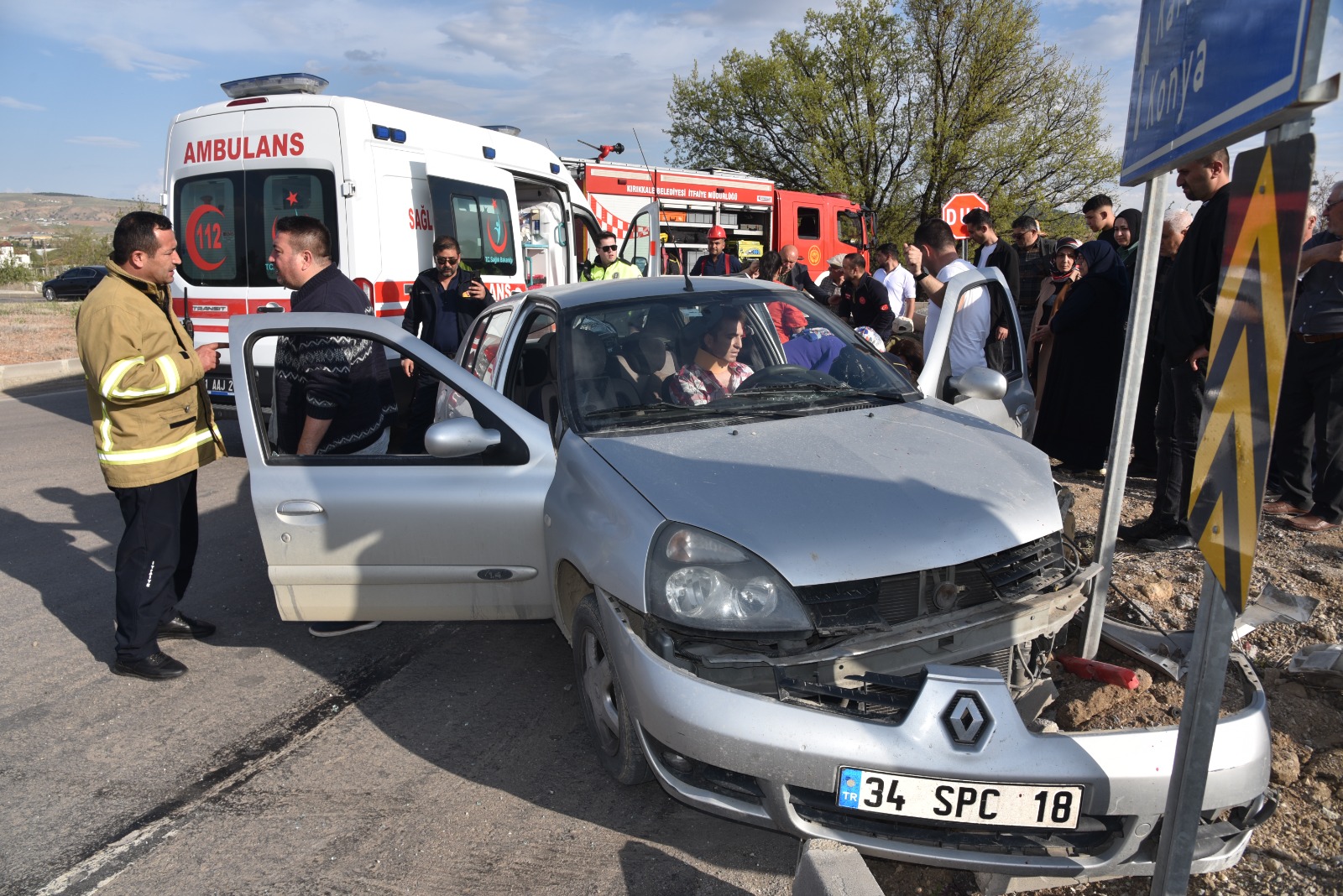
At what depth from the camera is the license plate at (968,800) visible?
212cm

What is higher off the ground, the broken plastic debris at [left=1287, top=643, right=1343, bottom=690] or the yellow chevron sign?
the yellow chevron sign

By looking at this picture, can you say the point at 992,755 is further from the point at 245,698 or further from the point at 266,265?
the point at 266,265

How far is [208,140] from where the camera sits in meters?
7.54

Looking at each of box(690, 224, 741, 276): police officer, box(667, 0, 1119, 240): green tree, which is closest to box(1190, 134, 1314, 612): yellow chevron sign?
box(690, 224, 741, 276): police officer

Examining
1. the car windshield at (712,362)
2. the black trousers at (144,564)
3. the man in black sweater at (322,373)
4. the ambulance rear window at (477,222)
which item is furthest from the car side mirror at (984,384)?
the ambulance rear window at (477,222)

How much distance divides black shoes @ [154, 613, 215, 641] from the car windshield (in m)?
2.19

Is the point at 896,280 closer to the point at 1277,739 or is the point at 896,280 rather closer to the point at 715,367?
the point at 715,367

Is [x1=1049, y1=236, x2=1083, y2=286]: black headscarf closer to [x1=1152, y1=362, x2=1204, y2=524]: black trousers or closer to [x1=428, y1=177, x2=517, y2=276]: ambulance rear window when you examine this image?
[x1=1152, y1=362, x2=1204, y2=524]: black trousers

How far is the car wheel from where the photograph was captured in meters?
2.71

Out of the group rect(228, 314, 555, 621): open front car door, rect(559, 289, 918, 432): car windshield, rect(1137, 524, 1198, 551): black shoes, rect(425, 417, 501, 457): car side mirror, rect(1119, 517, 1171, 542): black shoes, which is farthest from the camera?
rect(1119, 517, 1171, 542): black shoes

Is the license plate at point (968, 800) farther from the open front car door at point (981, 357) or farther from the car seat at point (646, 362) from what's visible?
the open front car door at point (981, 357)

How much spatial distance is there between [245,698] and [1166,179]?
382 cm

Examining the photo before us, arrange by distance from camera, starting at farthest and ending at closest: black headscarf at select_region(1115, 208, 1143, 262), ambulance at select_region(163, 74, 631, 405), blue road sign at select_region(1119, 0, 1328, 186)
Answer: ambulance at select_region(163, 74, 631, 405) → black headscarf at select_region(1115, 208, 1143, 262) → blue road sign at select_region(1119, 0, 1328, 186)

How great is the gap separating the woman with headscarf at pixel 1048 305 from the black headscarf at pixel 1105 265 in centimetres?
48
